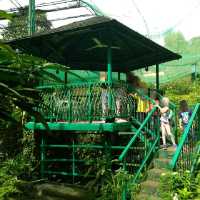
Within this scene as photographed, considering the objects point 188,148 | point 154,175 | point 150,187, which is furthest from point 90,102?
point 188,148

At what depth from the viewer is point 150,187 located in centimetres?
845

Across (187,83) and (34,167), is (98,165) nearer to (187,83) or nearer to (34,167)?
(34,167)

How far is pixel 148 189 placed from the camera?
8.41 metres

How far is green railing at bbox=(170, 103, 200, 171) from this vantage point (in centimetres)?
771

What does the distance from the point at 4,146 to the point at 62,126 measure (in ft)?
9.55

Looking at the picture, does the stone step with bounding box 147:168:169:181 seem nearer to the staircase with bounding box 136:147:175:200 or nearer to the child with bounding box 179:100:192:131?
the staircase with bounding box 136:147:175:200

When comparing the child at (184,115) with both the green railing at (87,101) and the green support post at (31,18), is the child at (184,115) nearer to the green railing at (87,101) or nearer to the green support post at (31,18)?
the green railing at (87,101)

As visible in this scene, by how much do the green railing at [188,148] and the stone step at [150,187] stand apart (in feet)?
2.50

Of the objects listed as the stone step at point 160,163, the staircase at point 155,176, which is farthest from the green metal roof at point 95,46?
the stone step at point 160,163

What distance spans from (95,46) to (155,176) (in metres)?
5.91

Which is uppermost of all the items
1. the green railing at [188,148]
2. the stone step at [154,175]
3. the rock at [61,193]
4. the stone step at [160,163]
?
the green railing at [188,148]

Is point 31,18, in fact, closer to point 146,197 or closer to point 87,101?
point 87,101

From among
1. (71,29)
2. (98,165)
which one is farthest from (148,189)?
(71,29)

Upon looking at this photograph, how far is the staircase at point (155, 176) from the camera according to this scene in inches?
324
